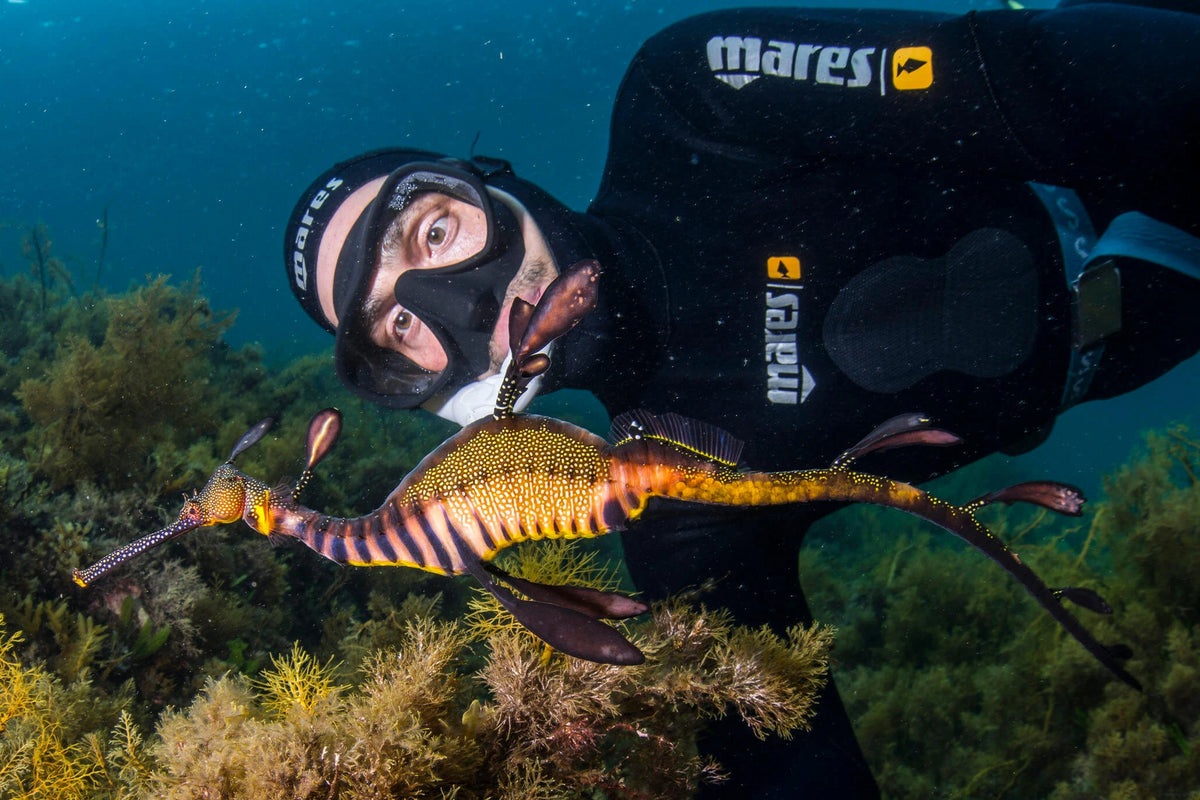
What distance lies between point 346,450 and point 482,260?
17.1ft

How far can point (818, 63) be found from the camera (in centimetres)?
263

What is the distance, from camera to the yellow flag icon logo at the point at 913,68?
2.50m

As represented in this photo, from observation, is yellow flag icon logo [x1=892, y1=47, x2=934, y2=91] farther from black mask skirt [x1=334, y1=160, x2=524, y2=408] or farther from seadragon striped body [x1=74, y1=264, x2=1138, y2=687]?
seadragon striped body [x1=74, y1=264, x2=1138, y2=687]

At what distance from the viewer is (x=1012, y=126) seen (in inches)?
96.9

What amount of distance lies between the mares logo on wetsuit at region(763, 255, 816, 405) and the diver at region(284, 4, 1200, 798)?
11 millimetres

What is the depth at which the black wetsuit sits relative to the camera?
8.05 feet

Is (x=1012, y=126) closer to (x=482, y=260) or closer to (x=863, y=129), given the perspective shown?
(x=863, y=129)

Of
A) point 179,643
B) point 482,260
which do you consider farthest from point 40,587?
point 482,260

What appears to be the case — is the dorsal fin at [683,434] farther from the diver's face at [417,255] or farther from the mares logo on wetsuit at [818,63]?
the mares logo on wetsuit at [818,63]

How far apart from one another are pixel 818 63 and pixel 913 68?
15.5 inches

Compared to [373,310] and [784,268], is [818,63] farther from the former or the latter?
[373,310]

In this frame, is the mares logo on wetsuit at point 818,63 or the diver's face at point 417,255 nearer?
the mares logo on wetsuit at point 818,63

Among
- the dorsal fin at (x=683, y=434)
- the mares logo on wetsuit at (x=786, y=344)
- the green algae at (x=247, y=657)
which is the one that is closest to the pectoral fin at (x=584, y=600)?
the dorsal fin at (x=683, y=434)

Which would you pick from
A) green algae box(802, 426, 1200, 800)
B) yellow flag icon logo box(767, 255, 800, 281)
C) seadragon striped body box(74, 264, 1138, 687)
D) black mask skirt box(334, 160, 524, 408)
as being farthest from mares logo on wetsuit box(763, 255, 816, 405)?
green algae box(802, 426, 1200, 800)
